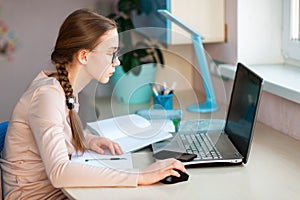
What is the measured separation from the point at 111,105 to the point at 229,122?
23.7 inches

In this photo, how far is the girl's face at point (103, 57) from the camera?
143cm

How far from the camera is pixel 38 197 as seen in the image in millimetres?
1399

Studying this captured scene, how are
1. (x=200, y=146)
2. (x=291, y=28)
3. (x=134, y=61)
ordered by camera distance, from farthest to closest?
(x=134, y=61) < (x=291, y=28) < (x=200, y=146)

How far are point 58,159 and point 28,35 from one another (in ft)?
5.98

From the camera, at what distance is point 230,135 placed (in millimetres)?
1637

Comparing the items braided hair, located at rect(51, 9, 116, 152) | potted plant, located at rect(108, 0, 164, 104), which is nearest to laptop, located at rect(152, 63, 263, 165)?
braided hair, located at rect(51, 9, 116, 152)

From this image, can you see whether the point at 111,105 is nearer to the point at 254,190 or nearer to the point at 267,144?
the point at 267,144

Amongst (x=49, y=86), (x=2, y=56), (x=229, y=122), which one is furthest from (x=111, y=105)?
(x=2, y=56)

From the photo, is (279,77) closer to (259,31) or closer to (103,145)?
(259,31)

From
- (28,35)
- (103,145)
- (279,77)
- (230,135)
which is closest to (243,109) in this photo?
(230,135)

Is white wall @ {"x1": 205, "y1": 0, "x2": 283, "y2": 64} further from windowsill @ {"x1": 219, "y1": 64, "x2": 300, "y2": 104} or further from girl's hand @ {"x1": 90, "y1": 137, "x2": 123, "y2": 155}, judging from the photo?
girl's hand @ {"x1": 90, "y1": 137, "x2": 123, "y2": 155}

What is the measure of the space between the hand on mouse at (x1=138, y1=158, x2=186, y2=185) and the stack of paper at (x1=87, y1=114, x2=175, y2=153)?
25cm

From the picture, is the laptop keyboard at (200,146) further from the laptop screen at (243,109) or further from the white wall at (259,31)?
the white wall at (259,31)

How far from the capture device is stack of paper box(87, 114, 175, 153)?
1615mm
